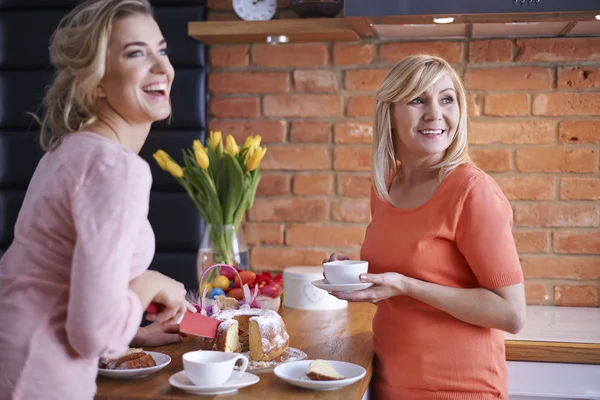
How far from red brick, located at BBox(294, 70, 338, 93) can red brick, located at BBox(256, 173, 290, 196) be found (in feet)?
1.16

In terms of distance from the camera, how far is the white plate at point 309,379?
1613 mm

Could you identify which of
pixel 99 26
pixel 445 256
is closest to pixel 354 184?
pixel 445 256

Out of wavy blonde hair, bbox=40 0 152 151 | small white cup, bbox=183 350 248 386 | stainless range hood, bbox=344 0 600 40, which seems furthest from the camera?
stainless range hood, bbox=344 0 600 40

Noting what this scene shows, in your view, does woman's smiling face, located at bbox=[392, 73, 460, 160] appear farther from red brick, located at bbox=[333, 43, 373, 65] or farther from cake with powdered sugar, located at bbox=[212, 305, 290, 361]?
red brick, located at bbox=[333, 43, 373, 65]

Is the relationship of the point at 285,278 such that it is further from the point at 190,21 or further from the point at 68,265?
the point at 68,265

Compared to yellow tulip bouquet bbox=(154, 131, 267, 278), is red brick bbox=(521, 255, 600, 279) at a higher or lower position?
lower

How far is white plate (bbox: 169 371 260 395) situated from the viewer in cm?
157

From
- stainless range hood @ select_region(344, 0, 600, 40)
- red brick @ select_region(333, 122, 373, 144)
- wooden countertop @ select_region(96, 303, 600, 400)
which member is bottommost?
wooden countertop @ select_region(96, 303, 600, 400)

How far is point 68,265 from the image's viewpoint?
1325 mm

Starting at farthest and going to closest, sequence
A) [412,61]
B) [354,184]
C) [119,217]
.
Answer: [354,184], [412,61], [119,217]

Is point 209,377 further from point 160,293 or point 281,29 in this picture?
point 281,29

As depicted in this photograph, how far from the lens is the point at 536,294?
2836 millimetres

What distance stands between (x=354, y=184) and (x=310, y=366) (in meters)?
1.39

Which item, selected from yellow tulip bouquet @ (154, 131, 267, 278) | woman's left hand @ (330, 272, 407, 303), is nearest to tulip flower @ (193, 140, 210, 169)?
yellow tulip bouquet @ (154, 131, 267, 278)
